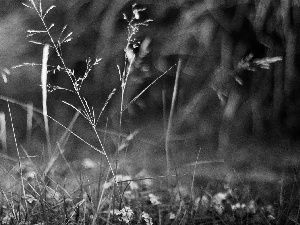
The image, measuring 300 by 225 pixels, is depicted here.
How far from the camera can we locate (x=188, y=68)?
10.5 feet

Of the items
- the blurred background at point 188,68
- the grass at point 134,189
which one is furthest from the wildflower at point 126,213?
the blurred background at point 188,68

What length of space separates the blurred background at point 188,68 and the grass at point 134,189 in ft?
0.37

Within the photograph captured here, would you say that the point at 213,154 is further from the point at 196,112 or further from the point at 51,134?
the point at 51,134

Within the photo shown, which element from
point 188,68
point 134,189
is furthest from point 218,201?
point 188,68

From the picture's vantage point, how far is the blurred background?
305cm

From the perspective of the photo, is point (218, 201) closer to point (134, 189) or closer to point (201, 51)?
point (134, 189)

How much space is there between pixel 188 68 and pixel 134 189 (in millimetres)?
924

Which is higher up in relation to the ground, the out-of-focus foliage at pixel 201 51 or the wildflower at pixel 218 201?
the out-of-focus foliage at pixel 201 51

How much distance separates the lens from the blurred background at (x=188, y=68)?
3.05 metres

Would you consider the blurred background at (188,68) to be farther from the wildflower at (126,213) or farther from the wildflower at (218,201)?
the wildflower at (126,213)

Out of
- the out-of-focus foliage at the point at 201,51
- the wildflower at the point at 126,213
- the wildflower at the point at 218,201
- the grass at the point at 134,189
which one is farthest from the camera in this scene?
the out-of-focus foliage at the point at 201,51

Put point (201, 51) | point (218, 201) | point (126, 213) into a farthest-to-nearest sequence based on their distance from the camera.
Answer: point (201, 51)
point (218, 201)
point (126, 213)

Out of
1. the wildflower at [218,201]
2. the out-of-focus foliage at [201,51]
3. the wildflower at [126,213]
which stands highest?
the out-of-focus foliage at [201,51]

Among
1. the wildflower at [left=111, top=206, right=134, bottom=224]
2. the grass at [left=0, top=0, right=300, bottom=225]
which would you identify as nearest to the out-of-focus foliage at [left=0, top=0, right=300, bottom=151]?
the grass at [left=0, top=0, right=300, bottom=225]
